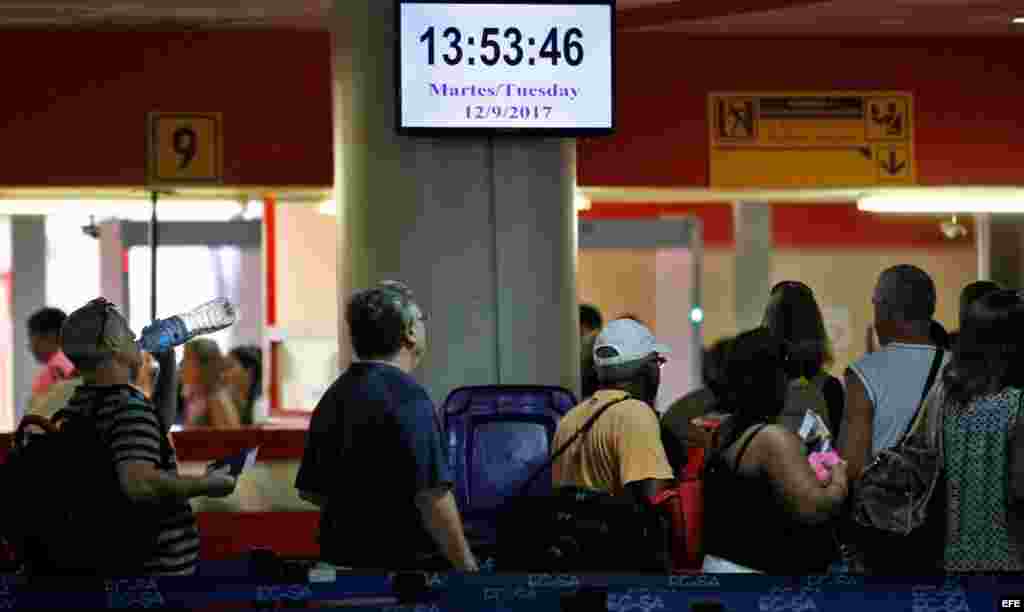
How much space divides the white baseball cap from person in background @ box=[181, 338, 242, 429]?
22.2 ft

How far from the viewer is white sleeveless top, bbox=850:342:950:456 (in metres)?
5.55

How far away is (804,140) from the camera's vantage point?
11328 millimetres

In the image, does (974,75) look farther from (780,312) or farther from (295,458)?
(780,312)

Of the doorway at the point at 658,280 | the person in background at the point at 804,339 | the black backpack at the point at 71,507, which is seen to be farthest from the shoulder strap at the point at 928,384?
the doorway at the point at 658,280

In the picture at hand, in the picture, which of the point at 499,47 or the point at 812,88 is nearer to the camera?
the point at 499,47

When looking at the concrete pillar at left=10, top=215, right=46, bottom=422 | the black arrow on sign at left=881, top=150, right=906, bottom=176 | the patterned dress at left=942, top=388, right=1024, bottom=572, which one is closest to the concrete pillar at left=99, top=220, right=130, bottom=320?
the concrete pillar at left=10, top=215, right=46, bottom=422

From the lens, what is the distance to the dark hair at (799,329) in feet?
20.8

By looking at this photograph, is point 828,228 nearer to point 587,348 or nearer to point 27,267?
point 27,267

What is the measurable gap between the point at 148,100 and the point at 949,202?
4.71 metres

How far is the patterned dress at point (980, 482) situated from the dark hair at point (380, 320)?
1368mm

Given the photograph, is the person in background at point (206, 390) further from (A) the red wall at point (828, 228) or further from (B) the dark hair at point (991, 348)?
(B) the dark hair at point (991, 348)

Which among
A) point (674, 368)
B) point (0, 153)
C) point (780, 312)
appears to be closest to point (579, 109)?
point (780, 312)

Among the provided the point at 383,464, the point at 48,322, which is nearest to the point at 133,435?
the point at 383,464

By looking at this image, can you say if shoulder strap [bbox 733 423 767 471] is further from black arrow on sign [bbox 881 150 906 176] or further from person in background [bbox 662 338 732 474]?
black arrow on sign [bbox 881 150 906 176]
